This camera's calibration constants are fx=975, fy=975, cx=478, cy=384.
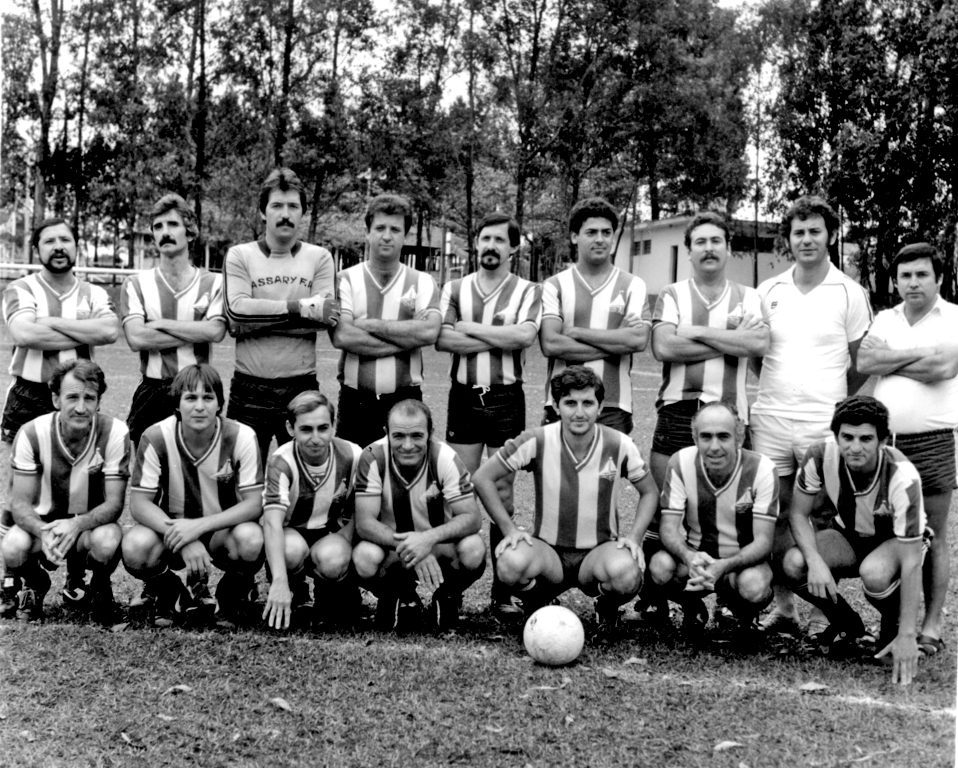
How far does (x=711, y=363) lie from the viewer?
4855 millimetres

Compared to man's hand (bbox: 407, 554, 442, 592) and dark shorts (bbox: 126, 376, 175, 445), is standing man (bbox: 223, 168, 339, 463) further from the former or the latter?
man's hand (bbox: 407, 554, 442, 592)

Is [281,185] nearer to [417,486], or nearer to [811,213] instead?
[417,486]

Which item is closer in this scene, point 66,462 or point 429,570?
point 429,570

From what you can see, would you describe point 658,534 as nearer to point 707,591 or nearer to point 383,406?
point 707,591

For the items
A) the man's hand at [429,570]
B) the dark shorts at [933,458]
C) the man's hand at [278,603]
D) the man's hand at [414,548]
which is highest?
the dark shorts at [933,458]

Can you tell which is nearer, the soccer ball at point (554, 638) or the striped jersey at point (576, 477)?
the soccer ball at point (554, 638)

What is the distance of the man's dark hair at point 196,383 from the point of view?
14.7 ft

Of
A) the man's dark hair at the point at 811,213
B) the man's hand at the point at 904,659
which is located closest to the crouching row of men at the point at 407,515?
the man's hand at the point at 904,659

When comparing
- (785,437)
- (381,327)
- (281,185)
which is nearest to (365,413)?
(381,327)

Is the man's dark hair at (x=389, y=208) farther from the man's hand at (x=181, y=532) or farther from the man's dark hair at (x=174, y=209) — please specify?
the man's hand at (x=181, y=532)

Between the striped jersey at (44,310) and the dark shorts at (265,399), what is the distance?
33.8 inches

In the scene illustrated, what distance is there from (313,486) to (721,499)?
190 cm

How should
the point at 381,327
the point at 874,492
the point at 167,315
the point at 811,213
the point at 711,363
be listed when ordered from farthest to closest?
the point at 167,315, the point at 381,327, the point at 711,363, the point at 811,213, the point at 874,492

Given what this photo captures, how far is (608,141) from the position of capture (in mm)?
21719
